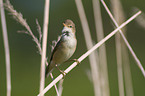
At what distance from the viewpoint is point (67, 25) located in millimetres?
2266

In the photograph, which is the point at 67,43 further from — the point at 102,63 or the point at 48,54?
the point at 48,54

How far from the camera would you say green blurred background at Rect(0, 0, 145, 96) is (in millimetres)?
5371

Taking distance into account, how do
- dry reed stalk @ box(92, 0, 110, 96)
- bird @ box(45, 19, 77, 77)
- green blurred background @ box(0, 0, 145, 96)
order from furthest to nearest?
green blurred background @ box(0, 0, 145, 96), bird @ box(45, 19, 77, 77), dry reed stalk @ box(92, 0, 110, 96)

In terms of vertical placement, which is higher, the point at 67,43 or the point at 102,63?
the point at 67,43

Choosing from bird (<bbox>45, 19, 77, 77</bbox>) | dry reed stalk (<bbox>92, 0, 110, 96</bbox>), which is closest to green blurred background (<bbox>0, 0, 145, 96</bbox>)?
bird (<bbox>45, 19, 77, 77</bbox>)

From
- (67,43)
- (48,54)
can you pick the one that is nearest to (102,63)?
(67,43)

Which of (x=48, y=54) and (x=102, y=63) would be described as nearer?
(x=102, y=63)

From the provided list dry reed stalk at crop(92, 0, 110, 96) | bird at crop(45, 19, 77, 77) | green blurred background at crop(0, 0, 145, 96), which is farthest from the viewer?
green blurred background at crop(0, 0, 145, 96)

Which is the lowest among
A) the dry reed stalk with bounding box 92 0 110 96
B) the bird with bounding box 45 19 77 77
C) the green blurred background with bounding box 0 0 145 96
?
the dry reed stalk with bounding box 92 0 110 96

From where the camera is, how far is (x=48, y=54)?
22.9 feet

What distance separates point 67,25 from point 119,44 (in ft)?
1.68

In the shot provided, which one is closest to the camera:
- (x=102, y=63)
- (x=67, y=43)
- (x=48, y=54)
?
(x=102, y=63)

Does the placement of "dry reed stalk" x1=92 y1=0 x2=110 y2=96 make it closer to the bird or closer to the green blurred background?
the bird

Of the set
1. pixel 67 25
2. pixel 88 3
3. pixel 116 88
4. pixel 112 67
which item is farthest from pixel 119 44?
pixel 88 3
